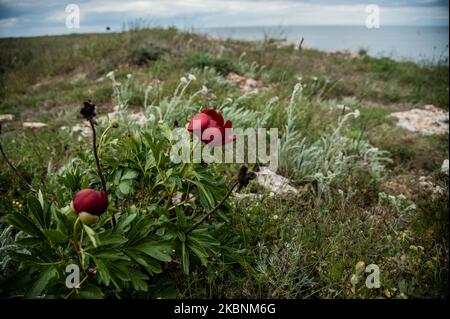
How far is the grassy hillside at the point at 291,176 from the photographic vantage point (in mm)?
1791

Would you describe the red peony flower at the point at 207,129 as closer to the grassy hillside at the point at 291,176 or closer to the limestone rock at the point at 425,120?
the grassy hillside at the point at 291,176

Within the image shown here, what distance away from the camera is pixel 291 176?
311cm

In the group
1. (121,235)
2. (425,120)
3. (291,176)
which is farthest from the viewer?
(425,120)

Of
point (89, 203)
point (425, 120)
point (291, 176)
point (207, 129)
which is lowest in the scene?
point (291, 176)

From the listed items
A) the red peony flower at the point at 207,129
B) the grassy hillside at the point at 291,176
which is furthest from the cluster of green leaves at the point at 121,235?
the red peony flower at the point at 207,129

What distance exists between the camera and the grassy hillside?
1.79m

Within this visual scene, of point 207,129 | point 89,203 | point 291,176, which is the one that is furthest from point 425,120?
point 89,203

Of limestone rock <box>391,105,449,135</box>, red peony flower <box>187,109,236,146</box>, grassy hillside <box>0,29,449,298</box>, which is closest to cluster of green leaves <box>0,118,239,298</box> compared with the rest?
grassy hillside <box>0,29,449,298</box>

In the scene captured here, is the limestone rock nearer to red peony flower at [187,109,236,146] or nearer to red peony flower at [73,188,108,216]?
red peony flower at [187,109,236,146]

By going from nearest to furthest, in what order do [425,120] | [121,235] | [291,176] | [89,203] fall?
[89,203]
[121,235]
[291,176]
[425,120]

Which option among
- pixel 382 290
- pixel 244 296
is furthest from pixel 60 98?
pixel 382 290

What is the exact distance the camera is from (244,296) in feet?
5.64

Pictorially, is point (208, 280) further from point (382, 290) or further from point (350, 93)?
point (350, 93)

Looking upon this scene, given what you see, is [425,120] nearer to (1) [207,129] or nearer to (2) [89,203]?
(1) [207,129]
